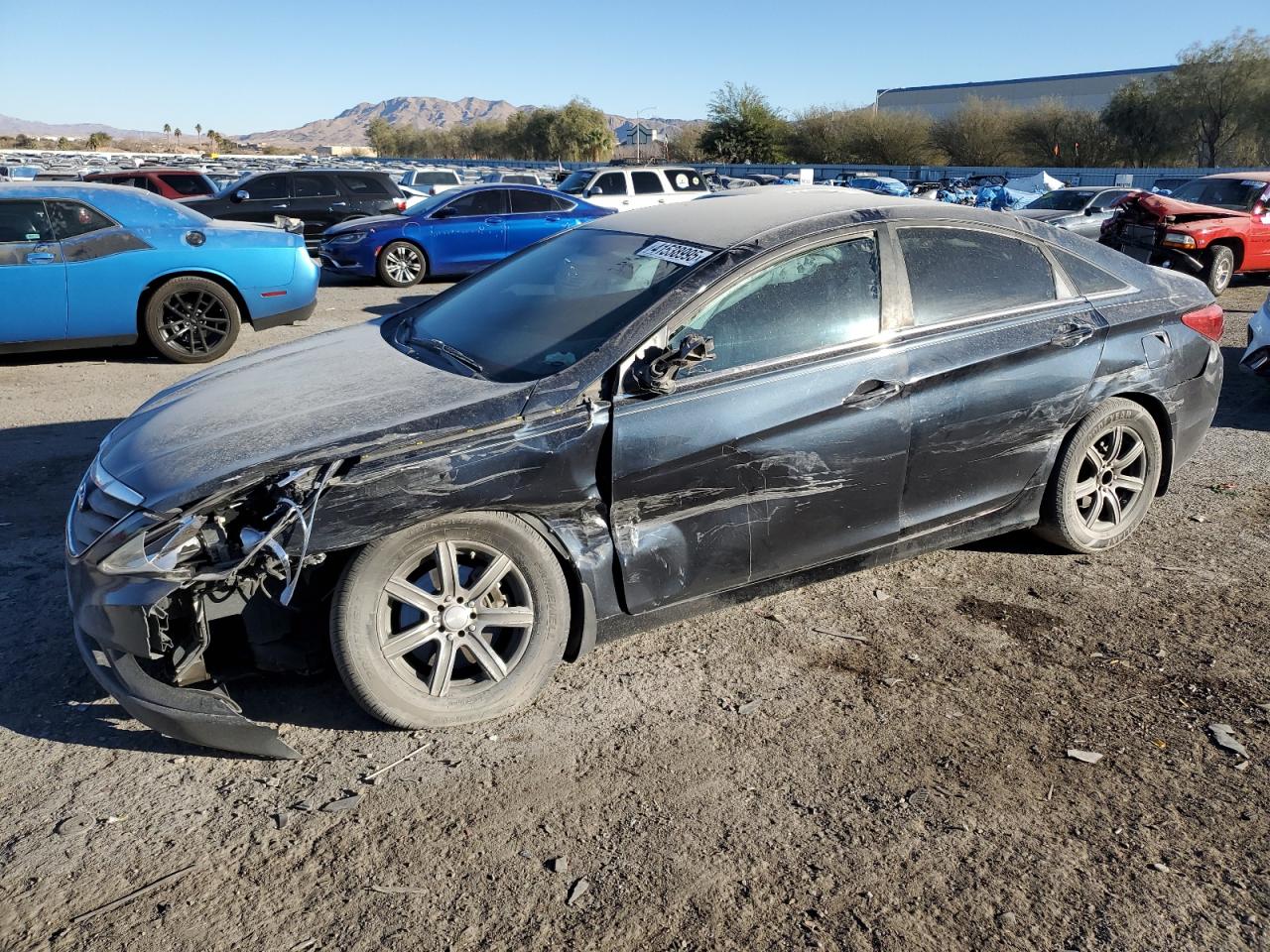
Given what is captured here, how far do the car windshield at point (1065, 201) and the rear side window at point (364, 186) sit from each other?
36.9 ft

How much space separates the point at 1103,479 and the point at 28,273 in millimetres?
7995

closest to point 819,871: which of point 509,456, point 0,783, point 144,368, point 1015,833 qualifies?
point 1015,833

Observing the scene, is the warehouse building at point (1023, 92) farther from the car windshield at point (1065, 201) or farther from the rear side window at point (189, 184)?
the rear side window at point (189, 184)

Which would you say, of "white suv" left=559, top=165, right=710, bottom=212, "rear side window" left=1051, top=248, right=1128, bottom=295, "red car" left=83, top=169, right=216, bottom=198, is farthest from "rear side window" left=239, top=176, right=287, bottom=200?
"rear side window" left=1051, top=248, right=1128, bottom=295

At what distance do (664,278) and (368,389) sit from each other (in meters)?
1.17

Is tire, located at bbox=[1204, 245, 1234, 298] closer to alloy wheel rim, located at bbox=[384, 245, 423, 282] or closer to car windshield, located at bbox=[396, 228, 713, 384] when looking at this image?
alloy wheel rim, located at bbox=[384, 245, 423, 282]

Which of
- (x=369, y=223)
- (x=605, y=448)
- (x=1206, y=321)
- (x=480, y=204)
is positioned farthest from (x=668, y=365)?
(x=480, y=204)

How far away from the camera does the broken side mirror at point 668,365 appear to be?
11.0ft

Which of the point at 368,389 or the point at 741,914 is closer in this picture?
the point at 741,914

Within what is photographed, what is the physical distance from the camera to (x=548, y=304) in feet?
13.3

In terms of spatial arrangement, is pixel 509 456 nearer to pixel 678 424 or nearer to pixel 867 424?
pixel 678 424

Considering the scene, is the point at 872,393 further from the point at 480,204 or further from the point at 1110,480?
the point at 480,204

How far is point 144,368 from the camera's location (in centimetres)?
870

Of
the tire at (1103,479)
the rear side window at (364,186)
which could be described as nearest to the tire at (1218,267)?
the tire at (1103,479)
